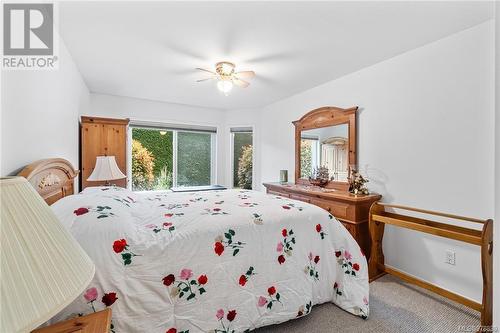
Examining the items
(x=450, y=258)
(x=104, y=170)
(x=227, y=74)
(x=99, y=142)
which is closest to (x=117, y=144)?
(x=99, y=142)

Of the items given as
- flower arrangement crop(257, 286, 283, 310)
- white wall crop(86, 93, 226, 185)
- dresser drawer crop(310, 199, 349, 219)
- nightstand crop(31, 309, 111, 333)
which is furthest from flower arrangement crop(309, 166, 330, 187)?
nightstand crop(31, 309, 111, 333)

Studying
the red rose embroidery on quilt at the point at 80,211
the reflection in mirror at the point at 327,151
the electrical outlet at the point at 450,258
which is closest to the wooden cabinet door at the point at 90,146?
the red rose embroidery on quilt at the point at 80,211

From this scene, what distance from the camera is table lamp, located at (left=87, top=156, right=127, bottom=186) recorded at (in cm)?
302

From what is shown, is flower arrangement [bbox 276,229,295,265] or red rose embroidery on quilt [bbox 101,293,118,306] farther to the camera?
flower arrangement [bbox 276,229,295,265]

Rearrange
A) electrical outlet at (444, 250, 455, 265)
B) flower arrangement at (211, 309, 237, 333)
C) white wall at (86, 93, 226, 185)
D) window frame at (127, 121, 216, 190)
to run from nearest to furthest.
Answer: flower arrangement at (211, 309, 237, 333)
electrical outlet at (444, 250, 455, 265)
white wall at (86, 93, 226, 185)
window frame at (127, 121, 216, 190)

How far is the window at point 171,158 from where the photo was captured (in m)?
4.54

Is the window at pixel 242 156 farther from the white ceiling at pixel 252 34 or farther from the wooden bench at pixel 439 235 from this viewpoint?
the wooden bench at pixel 439 235

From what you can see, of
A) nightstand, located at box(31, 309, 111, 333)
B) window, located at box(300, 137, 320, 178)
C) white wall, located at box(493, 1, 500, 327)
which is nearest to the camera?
white wall, located at box(493, 1, 500, 327)

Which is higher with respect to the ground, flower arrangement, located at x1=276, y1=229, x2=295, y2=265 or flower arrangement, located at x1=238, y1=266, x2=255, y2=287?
flower arrangement, located at x1=276, y1=229, x2=295, y2=265

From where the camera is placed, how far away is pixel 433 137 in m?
2.32

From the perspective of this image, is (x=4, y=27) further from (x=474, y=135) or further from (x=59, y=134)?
(x=474, y=135)

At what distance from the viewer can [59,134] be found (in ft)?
7.30

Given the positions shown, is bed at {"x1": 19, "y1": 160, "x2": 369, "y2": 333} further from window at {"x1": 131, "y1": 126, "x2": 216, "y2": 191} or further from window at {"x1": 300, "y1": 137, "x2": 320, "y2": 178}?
window at {"x1": 131, "y1": 126, "x2": 216, "y2": 191}

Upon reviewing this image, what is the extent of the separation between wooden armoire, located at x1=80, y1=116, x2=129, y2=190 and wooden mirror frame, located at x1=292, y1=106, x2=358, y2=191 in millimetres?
2747
